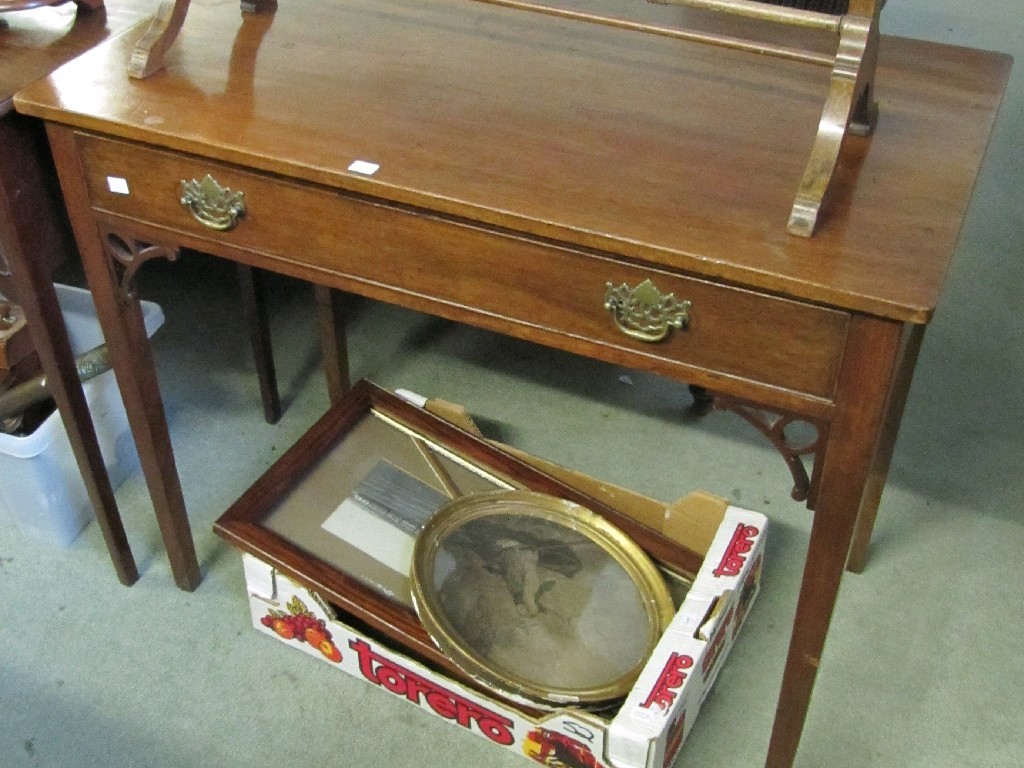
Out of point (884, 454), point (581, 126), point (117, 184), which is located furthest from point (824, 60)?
point (117, 184)

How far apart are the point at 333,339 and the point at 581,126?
2.30ft

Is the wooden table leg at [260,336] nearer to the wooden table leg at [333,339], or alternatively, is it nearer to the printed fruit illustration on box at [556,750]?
the wooden table leg at [333,339]

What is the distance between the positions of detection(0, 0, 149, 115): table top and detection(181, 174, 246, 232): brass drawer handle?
220 mm

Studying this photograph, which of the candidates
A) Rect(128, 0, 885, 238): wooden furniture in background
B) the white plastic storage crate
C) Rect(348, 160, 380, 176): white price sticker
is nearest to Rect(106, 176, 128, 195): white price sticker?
Rect(128, 0, 885, 238): wooden furniture in background

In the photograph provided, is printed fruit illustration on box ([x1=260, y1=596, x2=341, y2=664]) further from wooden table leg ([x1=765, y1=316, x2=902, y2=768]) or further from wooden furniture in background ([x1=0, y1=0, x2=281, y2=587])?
wooden table leg ([x1=765, y1=316, x2=902, y2=768])

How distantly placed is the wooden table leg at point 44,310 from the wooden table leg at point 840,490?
78cm

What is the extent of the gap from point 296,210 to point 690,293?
35 cm

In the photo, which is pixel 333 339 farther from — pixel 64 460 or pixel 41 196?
pixel 41 196

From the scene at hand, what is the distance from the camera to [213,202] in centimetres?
98

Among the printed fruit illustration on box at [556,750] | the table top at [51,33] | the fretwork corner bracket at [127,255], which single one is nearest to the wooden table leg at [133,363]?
the fretwork corner bracket at [127,255]

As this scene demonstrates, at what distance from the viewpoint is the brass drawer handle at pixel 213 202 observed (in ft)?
3.18

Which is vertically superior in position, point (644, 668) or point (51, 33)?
point (51, 33)

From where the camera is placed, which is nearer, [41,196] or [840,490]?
[840,490]

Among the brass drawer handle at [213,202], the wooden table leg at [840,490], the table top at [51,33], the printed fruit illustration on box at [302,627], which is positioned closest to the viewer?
the wooden table leg at [840,490]
